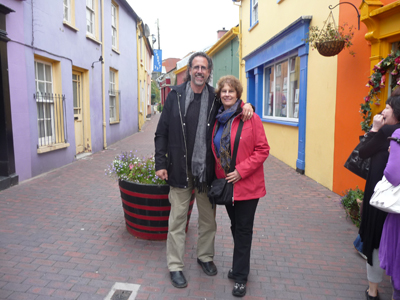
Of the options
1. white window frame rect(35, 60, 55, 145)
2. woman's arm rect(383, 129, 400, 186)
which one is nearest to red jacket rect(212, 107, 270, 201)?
woman's arm rect(383, 129, 400, 186)

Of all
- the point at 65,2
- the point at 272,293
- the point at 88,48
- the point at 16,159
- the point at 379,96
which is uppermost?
the point at 65,2

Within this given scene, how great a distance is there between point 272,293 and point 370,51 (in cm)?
370

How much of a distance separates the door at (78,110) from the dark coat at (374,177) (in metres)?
8.41

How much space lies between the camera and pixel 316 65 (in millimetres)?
6746

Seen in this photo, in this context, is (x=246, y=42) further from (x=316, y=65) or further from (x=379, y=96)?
(x=379, y=96)

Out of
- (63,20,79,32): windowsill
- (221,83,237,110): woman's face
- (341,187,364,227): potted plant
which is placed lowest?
(341,187,364,227): potted plant

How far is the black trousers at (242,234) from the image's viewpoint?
2822 millimetres

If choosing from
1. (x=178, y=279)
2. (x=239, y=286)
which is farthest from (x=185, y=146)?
(x=239, y=286)

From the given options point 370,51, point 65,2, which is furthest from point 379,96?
point 65,2

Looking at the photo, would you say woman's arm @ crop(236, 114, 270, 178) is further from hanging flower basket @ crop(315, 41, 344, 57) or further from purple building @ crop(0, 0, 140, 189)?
purple building @ crop(0, 0, 140, 189)

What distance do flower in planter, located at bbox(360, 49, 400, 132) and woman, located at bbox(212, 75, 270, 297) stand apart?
213cm

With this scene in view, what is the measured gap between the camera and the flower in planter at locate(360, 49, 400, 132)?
13.2 ft

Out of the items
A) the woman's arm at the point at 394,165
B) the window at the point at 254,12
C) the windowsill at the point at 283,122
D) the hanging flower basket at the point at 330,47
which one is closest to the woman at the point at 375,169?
the woman's arm at the point at 394,165

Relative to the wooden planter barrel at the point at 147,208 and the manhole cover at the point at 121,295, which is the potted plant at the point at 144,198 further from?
the manhole cover at the point at 121,295
